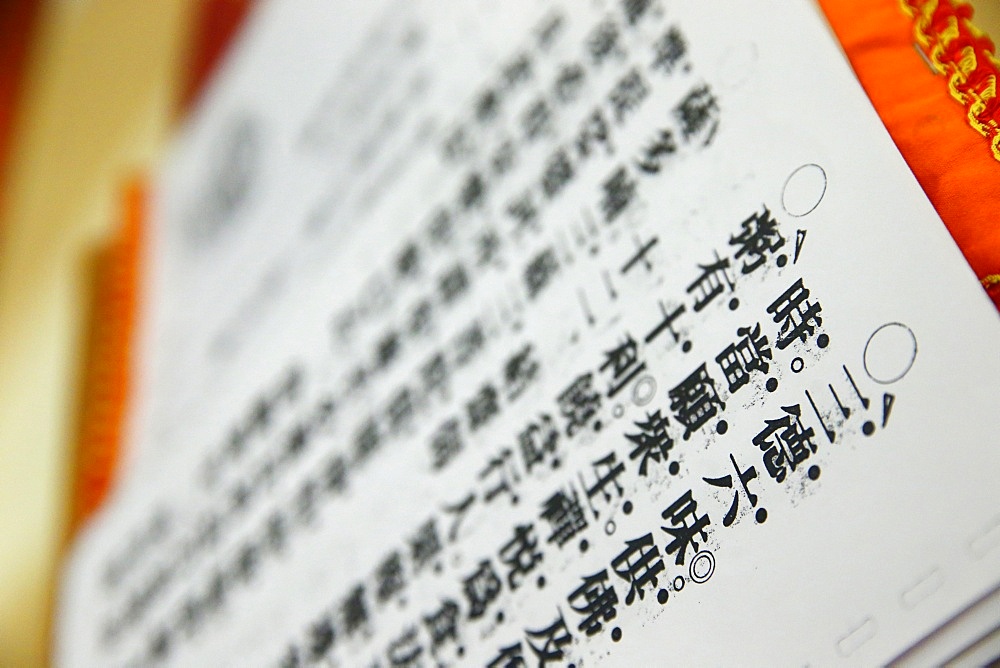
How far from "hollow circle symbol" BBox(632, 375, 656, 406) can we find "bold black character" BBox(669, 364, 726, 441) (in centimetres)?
1

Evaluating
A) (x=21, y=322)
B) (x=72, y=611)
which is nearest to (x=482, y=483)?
(x=72, y=611)

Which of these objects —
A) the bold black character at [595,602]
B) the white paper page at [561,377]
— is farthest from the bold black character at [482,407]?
the bold black character at [595,602]

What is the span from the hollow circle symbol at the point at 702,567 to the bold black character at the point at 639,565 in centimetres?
1

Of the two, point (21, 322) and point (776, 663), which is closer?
point (776, 663)

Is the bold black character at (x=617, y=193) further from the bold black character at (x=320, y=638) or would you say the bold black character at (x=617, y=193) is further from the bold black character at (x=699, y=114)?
the bold black character at (x=320, y=638)

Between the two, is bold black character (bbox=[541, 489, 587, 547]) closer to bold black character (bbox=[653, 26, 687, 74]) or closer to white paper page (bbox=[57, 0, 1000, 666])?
white paper page (bbox=[57, 0, 1000, 666])

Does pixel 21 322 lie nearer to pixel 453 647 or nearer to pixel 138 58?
pixel 138 58

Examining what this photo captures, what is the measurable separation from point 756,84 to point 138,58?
785 millimetres

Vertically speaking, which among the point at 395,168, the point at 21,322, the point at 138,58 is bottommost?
the point at 395,168

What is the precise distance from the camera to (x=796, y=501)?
283mm

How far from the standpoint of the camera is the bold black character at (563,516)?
1.13 ft

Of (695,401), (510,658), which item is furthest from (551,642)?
(695,401)

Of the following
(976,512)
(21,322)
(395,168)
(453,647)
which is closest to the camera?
(976,512)

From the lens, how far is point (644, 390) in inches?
13.4
